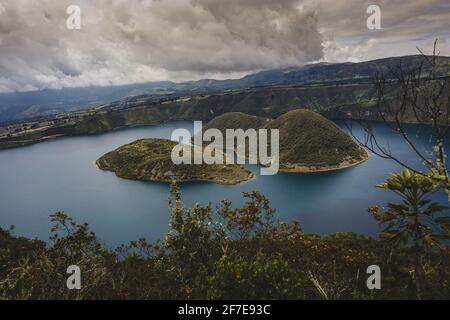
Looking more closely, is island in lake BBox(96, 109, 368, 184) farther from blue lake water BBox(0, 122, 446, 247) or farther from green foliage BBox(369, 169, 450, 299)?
green foliage BBox(369, 169, 450, 299)

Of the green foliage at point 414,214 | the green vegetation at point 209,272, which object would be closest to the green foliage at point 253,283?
the green vegetation at point 209,272

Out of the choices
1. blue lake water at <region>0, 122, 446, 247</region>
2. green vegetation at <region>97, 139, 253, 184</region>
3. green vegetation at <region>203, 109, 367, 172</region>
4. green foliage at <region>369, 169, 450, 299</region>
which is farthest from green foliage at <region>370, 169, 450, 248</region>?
green vegetation at <region>203, 109, 367, 172</region>

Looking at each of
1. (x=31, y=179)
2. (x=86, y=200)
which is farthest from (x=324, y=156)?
(x=31, y=179)

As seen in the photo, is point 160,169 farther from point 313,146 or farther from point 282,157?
point 313,146

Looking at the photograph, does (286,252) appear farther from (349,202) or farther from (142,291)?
(349,202)

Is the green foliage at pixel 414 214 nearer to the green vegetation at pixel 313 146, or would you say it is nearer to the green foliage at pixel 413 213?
the green foliage at pixel 413 213

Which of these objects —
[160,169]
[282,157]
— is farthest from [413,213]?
[282,157]
